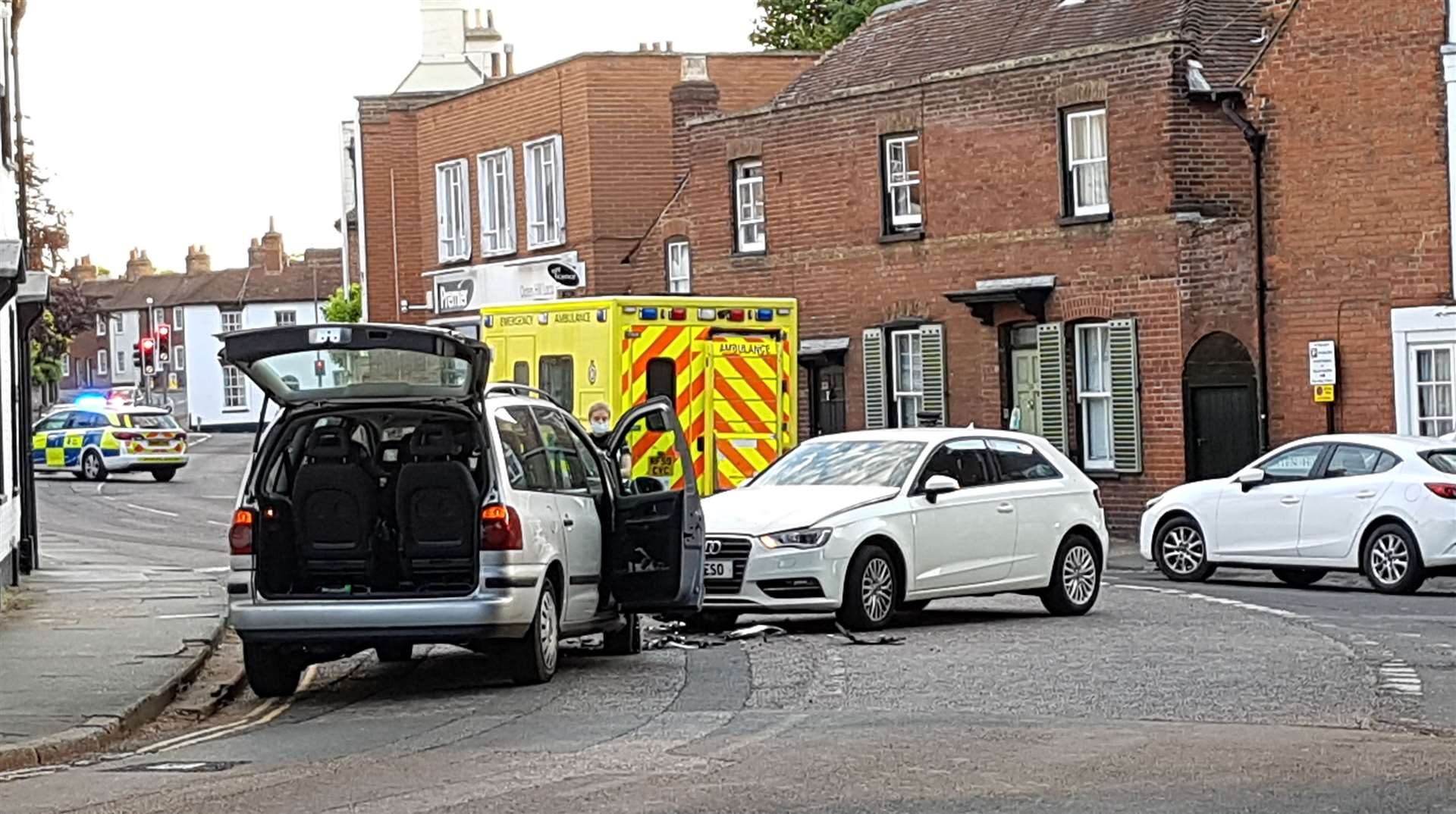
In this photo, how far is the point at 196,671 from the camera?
16.0 metres

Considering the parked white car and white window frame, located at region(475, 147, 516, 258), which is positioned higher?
white window frame, located at region(475, 147, 516, 258)

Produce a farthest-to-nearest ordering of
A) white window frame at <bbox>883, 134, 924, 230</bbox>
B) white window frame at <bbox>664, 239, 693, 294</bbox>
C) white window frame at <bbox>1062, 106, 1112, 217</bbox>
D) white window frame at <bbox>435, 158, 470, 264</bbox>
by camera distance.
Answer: white window frame at <bbox>435, 158, 470, 264</bbox> < white window frame at <bbox>664, 239, 693, 294</bbox> < white window frame at <bbox>883, 134, 924, 230</bbox> < white window frame at <bbox>1062, 106, 1112, 217</bbox>

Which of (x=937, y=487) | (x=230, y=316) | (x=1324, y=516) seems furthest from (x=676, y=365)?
(x=230, y=316)

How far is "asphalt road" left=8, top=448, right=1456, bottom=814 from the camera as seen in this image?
9.70 meters

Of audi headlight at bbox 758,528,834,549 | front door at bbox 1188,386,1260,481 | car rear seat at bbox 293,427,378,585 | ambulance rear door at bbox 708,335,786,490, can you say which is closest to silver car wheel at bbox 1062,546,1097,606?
audi headlight at bbox 758,528,834,549

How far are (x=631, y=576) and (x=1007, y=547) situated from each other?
4242 mm

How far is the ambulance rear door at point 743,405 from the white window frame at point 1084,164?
766 centimetres

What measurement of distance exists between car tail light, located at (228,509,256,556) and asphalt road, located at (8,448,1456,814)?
941mm

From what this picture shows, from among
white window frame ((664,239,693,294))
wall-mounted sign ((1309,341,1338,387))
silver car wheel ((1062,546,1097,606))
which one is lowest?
silver car wheel ((1062,546,1097,606))

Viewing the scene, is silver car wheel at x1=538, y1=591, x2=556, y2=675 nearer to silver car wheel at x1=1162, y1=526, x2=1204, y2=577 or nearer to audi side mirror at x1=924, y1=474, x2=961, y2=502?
audi side mirror at x1=924, y1=474, x2=961, y2=502

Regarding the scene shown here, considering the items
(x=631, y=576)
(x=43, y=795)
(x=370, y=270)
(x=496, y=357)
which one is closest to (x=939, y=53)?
(x=496, y=357)

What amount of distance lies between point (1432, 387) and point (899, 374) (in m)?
9.04

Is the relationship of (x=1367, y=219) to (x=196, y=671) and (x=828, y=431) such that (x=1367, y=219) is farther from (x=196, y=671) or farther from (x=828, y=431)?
(x=196, y=671)

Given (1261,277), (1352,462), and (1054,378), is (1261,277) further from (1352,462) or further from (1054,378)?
(1352,462)
